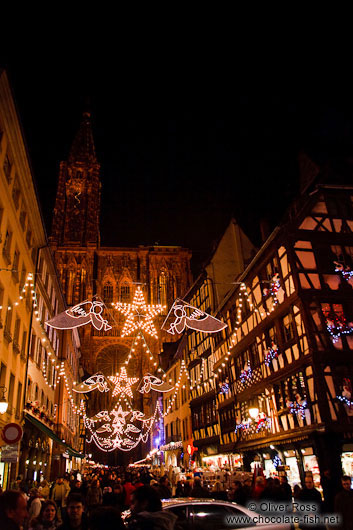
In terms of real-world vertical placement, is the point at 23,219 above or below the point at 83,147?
below

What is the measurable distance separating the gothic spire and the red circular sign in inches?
2653

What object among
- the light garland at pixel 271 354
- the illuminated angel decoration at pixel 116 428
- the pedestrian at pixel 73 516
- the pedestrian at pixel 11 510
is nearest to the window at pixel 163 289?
the illuminated angel decoration at pixel 116 428

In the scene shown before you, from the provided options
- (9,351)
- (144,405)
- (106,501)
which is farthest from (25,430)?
(144,405)

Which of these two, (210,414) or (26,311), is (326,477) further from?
(210,414)

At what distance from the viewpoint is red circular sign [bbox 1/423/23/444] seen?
9438mm

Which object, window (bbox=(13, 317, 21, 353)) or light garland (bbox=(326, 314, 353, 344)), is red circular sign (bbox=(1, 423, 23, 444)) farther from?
light garland (bbox=(326, 314, 353, 344))

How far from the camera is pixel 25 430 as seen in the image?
19266mm

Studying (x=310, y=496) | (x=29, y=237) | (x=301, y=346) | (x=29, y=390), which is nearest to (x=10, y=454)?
(x=310, y=496)

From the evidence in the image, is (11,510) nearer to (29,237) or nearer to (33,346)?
(29,237)

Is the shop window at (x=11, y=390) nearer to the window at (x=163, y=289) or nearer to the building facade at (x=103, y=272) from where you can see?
the building facade at (x=103, y=272)

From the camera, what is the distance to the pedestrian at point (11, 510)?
3279mm

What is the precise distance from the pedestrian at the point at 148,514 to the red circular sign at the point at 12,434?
21.7ft

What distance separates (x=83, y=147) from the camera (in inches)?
2970

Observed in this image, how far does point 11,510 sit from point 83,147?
77547mm
